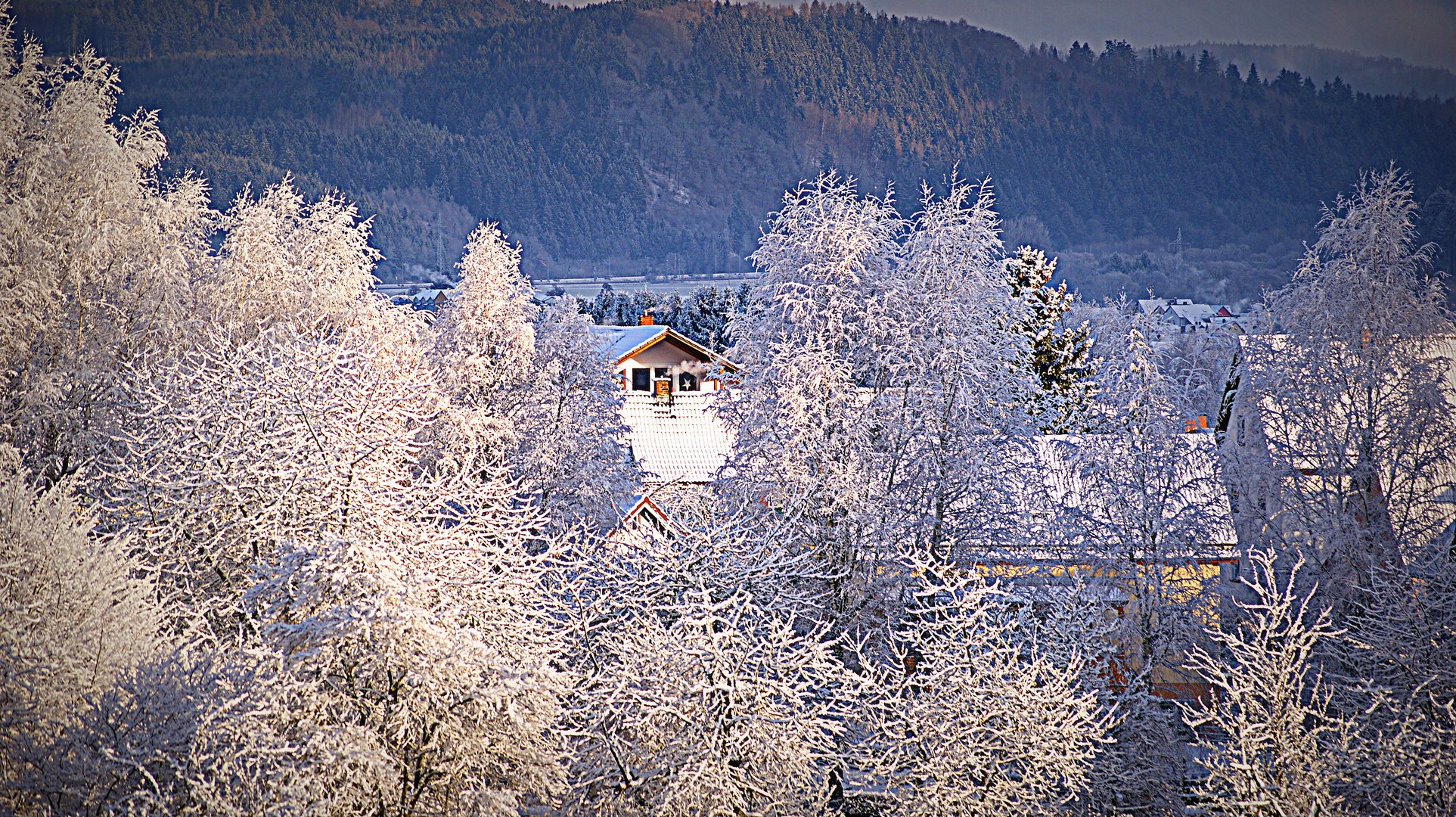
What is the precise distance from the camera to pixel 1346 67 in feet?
449

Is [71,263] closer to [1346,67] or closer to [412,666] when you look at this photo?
[412,666]

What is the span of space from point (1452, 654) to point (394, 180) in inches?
6295

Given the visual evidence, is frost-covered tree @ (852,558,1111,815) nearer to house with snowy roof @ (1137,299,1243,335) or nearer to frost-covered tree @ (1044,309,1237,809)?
frost-covered tree @ (1044,309,1237,809)

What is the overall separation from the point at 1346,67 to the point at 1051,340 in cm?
12078

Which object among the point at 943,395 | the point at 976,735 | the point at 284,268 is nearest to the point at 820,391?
the point at 943,395

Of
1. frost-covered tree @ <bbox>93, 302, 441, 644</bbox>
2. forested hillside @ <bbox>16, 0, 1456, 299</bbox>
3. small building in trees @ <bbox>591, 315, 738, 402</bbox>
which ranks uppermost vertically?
forested hillside @ <bbox>16, 0, 1456, 299</bbox>

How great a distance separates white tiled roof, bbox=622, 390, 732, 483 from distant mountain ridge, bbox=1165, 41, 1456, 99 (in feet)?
221

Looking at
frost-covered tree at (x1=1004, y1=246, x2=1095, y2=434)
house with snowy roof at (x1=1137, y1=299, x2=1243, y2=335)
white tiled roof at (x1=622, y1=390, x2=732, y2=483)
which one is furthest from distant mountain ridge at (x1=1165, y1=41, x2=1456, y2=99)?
white tiled roof at (x1=622, y1=390, x2=732, y2=483)

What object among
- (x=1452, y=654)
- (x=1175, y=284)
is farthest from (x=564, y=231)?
(x=1452, y=654)

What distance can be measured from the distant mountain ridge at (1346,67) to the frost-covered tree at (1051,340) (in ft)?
175

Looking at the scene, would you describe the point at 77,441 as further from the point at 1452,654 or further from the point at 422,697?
the point at 1452,654

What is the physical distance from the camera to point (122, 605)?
1150 centimetres

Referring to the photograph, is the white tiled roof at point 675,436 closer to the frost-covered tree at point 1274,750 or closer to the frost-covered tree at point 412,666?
the frost-covered tree at point 412,666

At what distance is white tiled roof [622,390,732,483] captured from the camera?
103 feet
